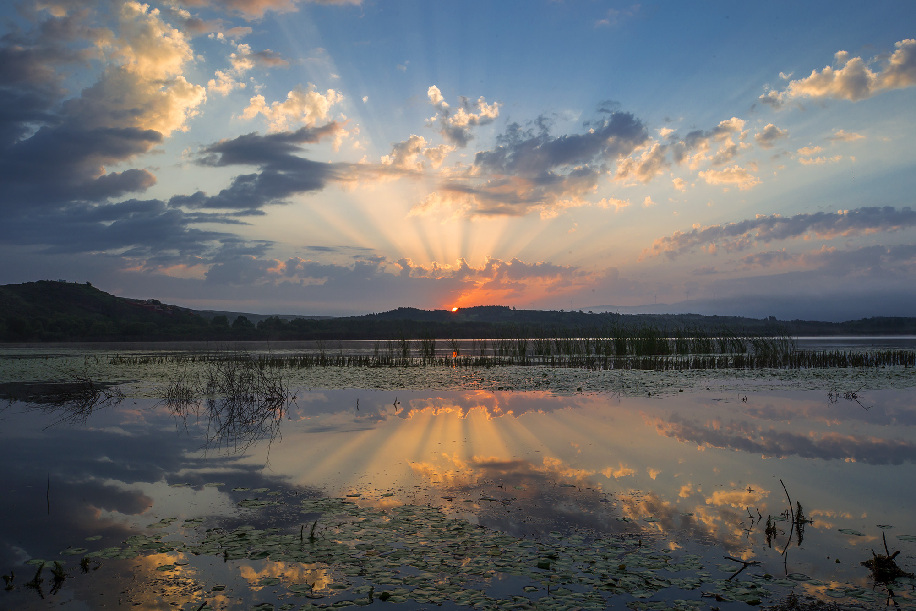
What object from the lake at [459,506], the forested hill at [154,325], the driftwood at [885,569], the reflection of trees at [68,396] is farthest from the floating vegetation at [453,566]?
the forested hill at [154,325]

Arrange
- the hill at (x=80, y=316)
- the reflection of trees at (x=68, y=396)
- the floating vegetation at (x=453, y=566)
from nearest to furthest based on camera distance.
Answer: the floating vegetation at (x=453, y=566), the reflection of trees at (x=68, y=396), the hill at (x=80, y=316)

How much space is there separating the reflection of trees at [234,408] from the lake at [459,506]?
0.37 ft

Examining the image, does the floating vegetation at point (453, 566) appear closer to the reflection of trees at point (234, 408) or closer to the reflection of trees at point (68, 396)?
the reflection of trees at point (234, 408)

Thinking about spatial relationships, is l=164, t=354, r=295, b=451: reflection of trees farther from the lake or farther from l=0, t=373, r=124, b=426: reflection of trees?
l=0, t=373, r=124, b=426: reflection of trees

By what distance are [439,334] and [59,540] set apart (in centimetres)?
6141

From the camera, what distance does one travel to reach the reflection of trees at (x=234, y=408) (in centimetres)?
980

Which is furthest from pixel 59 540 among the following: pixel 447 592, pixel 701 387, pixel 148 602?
pixel 701 387

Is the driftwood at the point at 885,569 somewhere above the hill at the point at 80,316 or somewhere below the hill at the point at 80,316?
below

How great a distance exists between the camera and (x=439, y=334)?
66312 mm

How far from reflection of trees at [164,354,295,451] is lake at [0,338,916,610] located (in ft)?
0.37

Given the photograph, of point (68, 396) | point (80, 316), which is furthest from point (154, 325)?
point (68, 396)

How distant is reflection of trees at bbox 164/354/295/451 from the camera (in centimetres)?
980

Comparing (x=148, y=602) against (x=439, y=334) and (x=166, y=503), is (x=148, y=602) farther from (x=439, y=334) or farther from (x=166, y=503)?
(x=439, y=334)

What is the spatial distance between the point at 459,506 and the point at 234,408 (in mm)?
8715
